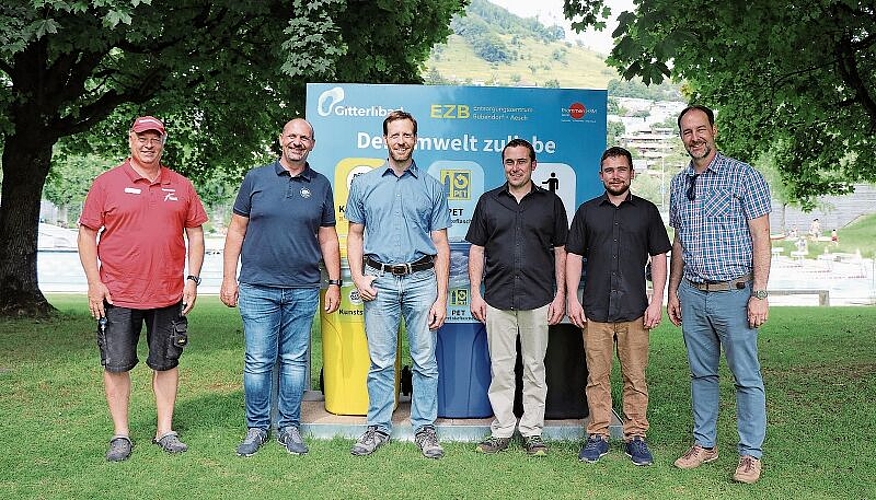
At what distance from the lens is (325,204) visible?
5.34m

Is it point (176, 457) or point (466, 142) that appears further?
point (466, 142)

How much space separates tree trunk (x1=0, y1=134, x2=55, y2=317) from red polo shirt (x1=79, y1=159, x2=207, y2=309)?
351 inches

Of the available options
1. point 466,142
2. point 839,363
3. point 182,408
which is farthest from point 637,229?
point 839,363

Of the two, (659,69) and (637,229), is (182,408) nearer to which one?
(637,229)

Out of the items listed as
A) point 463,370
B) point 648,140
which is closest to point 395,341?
point 463,370

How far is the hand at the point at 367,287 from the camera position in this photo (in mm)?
5242

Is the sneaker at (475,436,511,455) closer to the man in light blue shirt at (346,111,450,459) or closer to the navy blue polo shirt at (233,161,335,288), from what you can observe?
the man in light blue shirt at (346,111,450,459)

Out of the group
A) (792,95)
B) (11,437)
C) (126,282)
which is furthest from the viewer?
(792,95)

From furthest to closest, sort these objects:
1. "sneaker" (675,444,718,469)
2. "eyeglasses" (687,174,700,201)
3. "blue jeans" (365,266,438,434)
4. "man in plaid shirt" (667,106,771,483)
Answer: "blue jeans" (365,266,438,434) → "sneaker" (675,444,718,469) → "eyeglasses" (687,174,700,201) → "man in plaid shirt" (667,106,771,483)

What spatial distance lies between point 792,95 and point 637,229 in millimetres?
6811

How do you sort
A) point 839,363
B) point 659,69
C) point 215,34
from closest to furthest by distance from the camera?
1. point 659,69
2. point 839,363
3. point 215,34

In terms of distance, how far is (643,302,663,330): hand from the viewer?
504cm

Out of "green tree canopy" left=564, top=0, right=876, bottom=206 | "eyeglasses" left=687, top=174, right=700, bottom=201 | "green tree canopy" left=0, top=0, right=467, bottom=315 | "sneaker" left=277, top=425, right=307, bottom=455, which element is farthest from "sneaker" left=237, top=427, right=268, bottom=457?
"green tree canopy" left=0, top=0, right=467, bottom=315

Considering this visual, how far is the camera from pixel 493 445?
17.6ft
